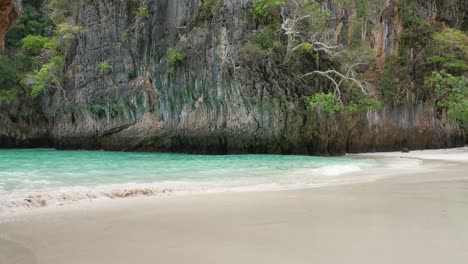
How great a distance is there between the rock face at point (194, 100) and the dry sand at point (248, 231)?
10975 mm

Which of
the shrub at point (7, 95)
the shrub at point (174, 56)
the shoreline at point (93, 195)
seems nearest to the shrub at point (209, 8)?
the shrub at point (174, 56)

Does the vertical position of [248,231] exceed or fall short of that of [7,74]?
it falls short

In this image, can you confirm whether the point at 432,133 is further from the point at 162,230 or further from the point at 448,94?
the point at 162,230

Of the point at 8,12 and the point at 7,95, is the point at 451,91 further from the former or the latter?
the point at 7,95

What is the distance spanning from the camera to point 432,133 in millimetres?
20297

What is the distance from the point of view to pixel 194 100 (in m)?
18.2

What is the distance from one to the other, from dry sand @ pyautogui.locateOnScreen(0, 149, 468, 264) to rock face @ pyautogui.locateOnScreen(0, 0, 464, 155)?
11.0 metres

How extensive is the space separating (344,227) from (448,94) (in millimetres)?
16967

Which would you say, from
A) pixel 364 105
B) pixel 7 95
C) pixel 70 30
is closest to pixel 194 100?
pixel 364 105

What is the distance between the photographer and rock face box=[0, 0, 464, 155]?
16.7m

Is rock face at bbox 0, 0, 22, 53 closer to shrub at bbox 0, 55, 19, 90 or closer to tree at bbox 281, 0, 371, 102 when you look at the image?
tree at bbox 281, 0, 371, 102

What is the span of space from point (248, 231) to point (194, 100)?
1467 centimetres

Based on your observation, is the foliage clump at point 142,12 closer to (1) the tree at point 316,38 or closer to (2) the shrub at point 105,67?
(2) the shrub at point 105,67

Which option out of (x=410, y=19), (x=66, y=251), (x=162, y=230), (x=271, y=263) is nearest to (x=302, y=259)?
(x=271, y=263)
